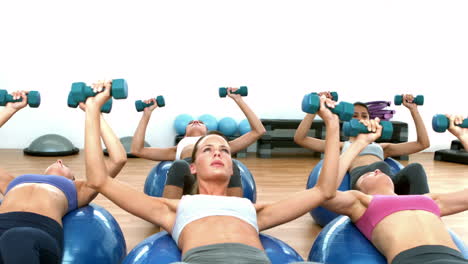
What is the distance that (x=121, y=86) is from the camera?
1537 millimetres

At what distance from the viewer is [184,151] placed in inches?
115

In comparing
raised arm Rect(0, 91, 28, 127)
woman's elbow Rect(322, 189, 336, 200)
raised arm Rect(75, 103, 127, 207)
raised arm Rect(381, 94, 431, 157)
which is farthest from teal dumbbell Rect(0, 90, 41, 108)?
raised arm Rect(381, 94, 431, 157)

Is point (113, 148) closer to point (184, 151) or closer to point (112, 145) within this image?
point (112, 145)

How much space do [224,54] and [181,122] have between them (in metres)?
1.03

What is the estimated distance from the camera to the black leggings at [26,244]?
142 centimetres

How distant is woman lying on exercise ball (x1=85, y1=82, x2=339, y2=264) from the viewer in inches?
57.7

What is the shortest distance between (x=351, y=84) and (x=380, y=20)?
91 centimetres

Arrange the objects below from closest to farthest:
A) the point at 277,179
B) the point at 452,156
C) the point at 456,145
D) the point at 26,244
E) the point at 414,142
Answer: the point at 26,244 < the point at 414,142 < the point at 277,179 < the point at 452,156 < the point at 456,145

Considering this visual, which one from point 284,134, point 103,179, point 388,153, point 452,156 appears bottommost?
point 452,156

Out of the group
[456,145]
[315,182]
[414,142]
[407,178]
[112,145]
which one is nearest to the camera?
[112,145]

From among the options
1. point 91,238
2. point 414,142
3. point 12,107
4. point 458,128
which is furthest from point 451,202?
point 12,107

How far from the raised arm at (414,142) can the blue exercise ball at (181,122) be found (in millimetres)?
2997

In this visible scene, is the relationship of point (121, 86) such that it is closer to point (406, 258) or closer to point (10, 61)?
point (406, 258)

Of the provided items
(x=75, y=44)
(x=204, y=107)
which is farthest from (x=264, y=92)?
(x=75, y=44)
